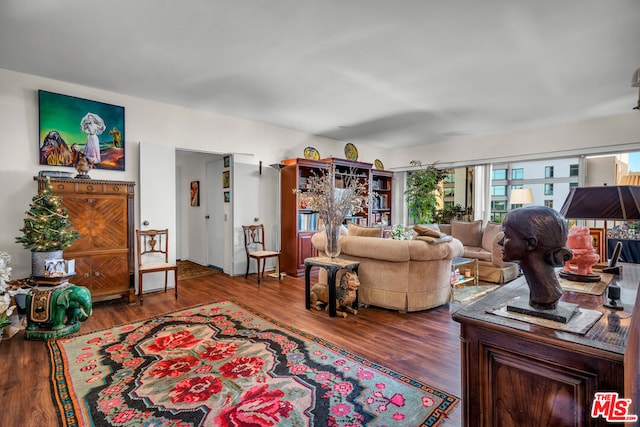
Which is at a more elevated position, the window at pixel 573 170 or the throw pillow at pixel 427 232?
the window at pixel 573 170

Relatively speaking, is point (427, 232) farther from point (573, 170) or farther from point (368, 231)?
point (573, 170)

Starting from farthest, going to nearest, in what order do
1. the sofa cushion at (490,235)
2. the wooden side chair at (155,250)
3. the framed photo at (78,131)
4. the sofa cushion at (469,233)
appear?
the sofa cushion at (469,233), the sofa cushion at (490,235), the wooden side chair at (155,250), the framed photo at (78,131)

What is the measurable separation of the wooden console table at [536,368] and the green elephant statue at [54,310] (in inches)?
129

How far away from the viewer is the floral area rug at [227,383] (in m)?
1.69

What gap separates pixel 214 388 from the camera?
1.96 m

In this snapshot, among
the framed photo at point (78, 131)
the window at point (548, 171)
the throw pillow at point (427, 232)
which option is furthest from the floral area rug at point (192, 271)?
the window at point (548, 171)

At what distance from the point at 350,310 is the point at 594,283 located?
2165 mm

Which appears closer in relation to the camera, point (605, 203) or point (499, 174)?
point (605, 203)

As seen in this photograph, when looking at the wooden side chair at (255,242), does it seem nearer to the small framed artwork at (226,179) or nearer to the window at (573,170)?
the small framed artwork at (226,179)

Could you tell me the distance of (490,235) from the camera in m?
5.05

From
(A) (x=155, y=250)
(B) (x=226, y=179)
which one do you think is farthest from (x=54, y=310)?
(B) (x=226, y=179)

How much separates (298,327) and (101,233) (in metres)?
2.52

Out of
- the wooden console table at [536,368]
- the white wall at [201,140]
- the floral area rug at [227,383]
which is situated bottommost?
the floral area rug at [227,383]

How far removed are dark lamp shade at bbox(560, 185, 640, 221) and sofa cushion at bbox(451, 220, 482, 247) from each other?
12.9ft
